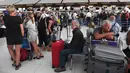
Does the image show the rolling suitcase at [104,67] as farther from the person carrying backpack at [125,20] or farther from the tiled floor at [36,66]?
the person carrying backpack at [125,20]

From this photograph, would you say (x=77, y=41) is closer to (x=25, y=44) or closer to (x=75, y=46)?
(x=75, y=46)

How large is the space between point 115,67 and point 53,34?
3.29 metres

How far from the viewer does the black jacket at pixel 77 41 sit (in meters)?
3.76

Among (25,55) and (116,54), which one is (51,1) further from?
(116,54)

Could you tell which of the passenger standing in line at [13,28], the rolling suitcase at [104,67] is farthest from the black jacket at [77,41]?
the passenger standing in line at [13,28]

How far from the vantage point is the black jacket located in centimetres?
376

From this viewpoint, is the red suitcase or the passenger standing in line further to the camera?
the red suitcase

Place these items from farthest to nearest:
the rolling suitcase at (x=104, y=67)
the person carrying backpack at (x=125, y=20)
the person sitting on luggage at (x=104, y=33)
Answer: the person carrying backpack at (x=125, y=20)
the person sitting on luggage at (x=104, y=33)
the rolling suitcase at (x=104, y=67)

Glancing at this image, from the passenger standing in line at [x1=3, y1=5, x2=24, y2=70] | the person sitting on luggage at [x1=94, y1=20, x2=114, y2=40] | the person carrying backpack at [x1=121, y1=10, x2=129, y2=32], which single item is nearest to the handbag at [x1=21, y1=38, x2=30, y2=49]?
the passenger standing in line at [x1=3, y1=5, x2=24, y2=70]

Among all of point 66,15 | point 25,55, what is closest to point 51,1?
point 25,55

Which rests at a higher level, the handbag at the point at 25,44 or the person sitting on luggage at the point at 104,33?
the person sitting on luggage at the point at 104,33

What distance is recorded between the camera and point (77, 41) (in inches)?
149

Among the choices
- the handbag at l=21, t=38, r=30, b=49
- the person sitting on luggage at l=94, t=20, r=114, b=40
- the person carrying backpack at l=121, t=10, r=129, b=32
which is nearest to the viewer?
the person sitting on luggage at l=94, t=20, r=114, b=40

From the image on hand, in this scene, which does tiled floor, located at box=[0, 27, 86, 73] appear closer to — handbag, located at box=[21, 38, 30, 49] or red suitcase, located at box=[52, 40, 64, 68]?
red suitcase, located at box=[52, 40, 64, 68]
